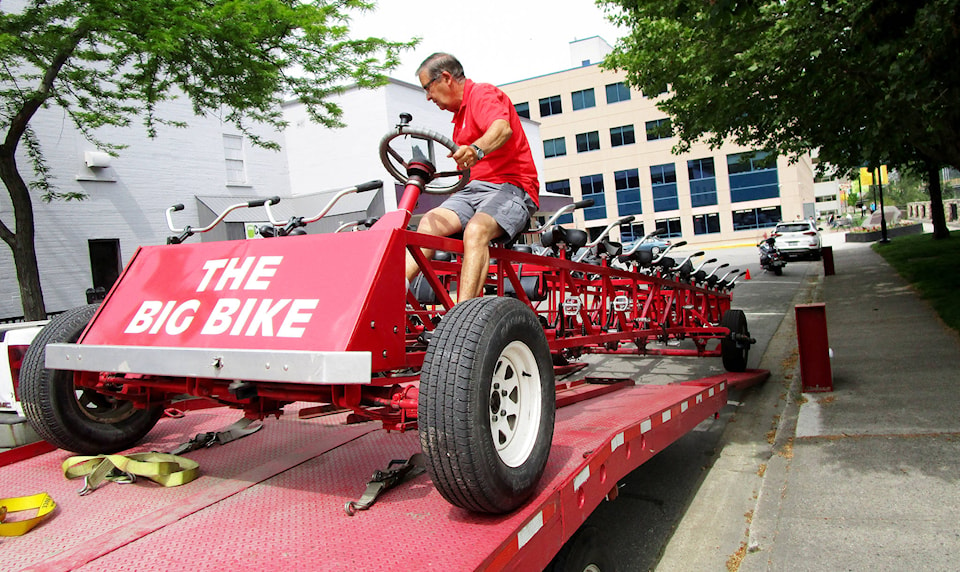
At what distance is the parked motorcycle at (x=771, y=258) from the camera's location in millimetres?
20094

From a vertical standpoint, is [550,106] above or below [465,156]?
above

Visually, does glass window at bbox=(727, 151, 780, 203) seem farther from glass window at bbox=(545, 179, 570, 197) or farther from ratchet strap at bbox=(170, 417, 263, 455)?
ratchet strap at bbox=(170, 417, 263, 455)

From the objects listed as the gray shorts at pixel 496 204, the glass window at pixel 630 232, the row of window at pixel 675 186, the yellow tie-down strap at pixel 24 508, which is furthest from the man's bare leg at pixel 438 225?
the glass window at pixel 630 232

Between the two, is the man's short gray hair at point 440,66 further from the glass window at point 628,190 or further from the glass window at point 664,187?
the glass window at point 664,187

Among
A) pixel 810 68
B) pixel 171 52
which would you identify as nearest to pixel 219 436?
pixel 171 52

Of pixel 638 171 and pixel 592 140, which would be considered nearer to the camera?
pixel 638 171

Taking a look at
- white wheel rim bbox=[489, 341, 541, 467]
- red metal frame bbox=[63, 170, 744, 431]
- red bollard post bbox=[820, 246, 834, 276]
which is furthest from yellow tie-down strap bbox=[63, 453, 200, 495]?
red bollard post bbox=[820, 246, 834, 276]

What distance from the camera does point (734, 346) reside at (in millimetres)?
7082

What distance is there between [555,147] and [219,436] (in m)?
50.6

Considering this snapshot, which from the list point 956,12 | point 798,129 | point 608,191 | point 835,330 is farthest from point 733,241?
point 956,12

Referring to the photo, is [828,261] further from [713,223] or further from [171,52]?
[713,223]

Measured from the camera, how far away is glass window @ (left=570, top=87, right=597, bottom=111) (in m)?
50.0

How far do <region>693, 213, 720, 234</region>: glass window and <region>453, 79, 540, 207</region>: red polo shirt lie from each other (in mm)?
47573

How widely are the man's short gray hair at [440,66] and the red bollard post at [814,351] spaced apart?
14.9 ft
